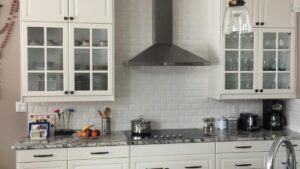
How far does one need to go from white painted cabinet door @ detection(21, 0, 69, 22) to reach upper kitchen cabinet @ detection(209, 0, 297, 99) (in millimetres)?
1719

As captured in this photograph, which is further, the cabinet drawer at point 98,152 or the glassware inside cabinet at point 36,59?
the glassware inside cabinet at point 36,59

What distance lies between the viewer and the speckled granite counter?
323 cm

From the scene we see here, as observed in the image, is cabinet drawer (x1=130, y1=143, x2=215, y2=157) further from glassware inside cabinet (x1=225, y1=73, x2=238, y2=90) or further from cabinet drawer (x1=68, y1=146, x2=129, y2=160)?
glassware inside cabinet (x1=225, y1=73, x2=238, y2=90)

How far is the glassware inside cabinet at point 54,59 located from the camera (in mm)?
3430

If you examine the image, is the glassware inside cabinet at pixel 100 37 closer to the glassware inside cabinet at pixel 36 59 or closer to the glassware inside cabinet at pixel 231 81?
the glassware inside cabinet at pixel 36 59

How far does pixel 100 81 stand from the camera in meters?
3.55

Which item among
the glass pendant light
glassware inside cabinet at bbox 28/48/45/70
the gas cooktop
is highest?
the glass pendant light

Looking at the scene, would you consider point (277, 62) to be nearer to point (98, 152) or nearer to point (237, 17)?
point (237, 17)

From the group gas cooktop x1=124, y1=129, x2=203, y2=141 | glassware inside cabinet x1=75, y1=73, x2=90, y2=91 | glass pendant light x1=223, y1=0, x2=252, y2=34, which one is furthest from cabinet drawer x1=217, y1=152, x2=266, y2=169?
glass pendant light x1=223, y1=0, x2=252, y2=34

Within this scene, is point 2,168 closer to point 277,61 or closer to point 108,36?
point 108,36

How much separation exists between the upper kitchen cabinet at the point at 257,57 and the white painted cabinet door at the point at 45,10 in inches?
67.7

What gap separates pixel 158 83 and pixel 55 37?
132cm

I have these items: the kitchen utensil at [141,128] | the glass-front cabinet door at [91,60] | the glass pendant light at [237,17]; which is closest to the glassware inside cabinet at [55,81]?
the glass-front cabinet door at [91,60]

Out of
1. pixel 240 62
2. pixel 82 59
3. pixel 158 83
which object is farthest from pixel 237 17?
pixel 158 83
